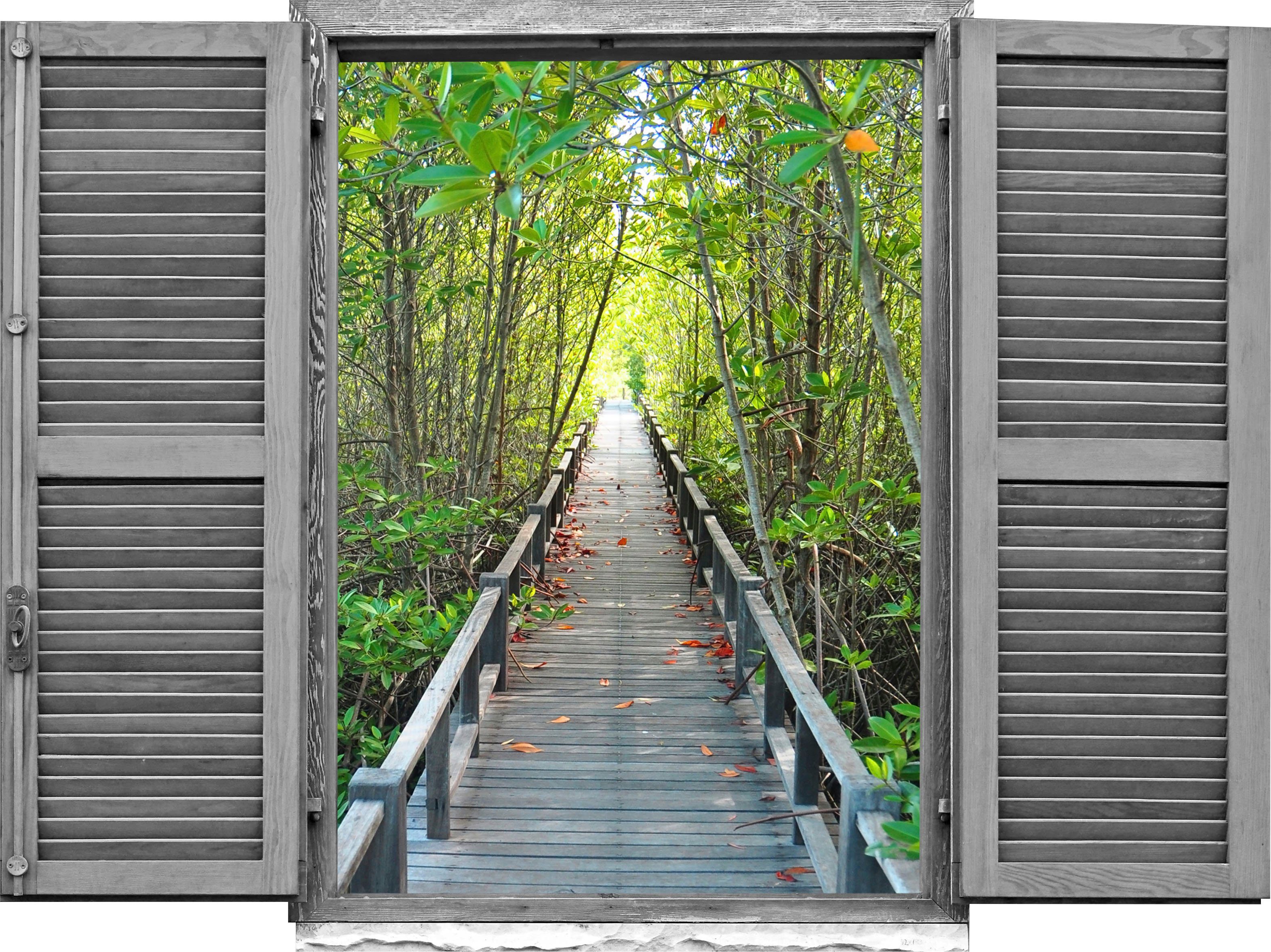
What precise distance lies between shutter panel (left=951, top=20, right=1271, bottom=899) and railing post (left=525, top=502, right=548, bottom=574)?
564 cm

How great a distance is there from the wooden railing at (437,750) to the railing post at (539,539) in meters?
0.50

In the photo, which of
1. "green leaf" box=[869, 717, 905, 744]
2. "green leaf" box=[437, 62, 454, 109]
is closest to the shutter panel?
"green leaf" box=[869, 717, 905, 744]

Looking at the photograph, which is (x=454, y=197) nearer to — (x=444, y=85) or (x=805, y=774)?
(x=444, y=85)

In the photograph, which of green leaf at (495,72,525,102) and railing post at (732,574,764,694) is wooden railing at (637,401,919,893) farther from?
green leaf at (495,72,525,102)

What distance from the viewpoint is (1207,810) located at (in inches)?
90.6

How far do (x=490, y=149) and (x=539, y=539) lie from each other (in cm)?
627

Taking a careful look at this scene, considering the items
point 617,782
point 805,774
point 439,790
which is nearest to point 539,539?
point 617,782

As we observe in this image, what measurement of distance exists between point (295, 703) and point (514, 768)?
2.80 meters

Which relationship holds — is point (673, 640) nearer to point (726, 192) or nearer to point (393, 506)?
point (393, 506)

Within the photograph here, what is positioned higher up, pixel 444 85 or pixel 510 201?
pixel 444 85

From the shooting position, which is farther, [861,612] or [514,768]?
[861,612]

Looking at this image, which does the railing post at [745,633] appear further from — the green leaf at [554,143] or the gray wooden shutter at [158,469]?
the green leaf at [554,143]

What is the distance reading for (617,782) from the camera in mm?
4805

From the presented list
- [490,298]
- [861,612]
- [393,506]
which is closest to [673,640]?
[861,612]
